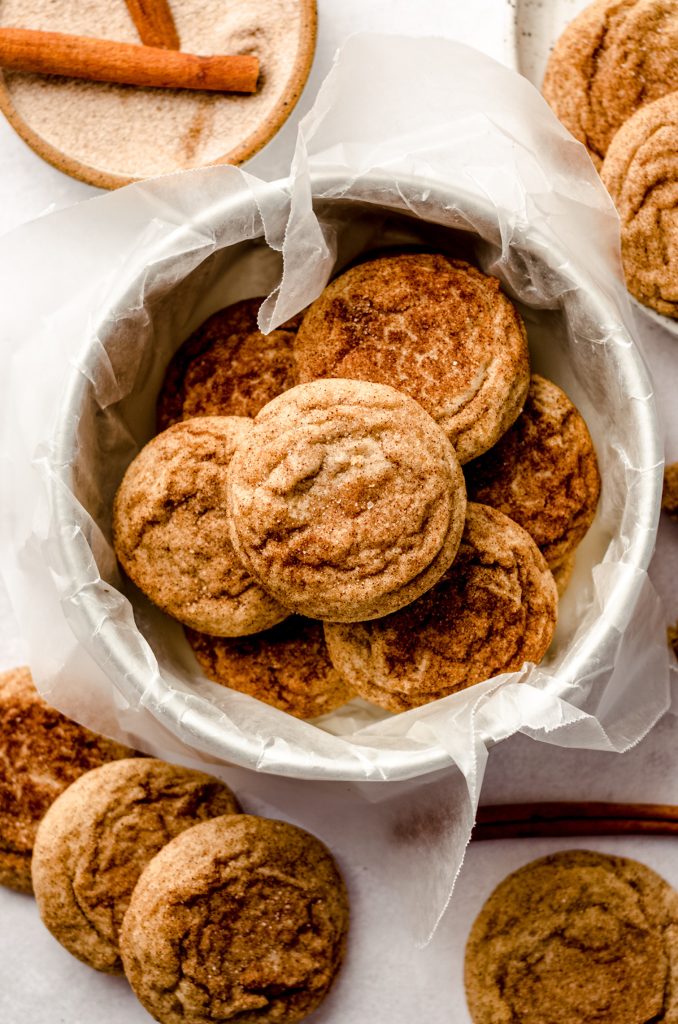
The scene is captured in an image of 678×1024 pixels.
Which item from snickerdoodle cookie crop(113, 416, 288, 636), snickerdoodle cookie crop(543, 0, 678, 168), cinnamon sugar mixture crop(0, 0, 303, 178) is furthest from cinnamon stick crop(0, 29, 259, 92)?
snickerdoodle cookie crop(113, 416, 288, 636)

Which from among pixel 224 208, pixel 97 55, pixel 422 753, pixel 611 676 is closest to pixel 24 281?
pixel 224 208

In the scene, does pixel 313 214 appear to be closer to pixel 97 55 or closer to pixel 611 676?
pixel 97 55

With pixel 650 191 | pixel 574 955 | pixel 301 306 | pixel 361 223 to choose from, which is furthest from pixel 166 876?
pixel 650 191

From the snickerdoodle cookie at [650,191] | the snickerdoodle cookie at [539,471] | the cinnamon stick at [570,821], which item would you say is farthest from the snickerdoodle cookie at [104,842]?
the snickerdoodle cookie at [650,191]

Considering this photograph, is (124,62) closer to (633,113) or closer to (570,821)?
(633,113)

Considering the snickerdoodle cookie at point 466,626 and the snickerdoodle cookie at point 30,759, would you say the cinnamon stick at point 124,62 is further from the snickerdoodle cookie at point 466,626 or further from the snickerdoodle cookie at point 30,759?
the snickerdoodle cookie at point 30,759

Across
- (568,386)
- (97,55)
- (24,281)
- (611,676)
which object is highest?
(97,55)
